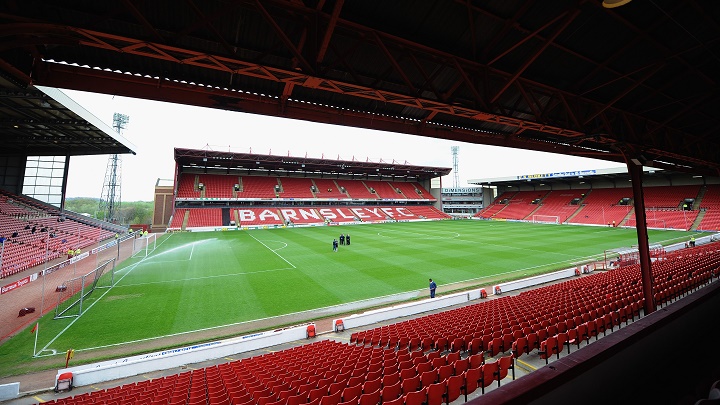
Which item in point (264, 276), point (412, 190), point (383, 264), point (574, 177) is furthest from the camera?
point (412, 190)

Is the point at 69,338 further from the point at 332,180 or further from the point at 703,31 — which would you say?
the point at 332,180

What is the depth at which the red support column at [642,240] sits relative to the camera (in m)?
7.87

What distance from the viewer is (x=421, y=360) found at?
555cm

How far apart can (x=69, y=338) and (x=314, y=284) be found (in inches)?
369

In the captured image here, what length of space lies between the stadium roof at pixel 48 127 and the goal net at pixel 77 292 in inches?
351

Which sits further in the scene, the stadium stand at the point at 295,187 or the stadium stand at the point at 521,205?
the stadium stand at the point at 521,205

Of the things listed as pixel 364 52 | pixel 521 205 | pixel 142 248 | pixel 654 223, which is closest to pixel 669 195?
pixel 654 223

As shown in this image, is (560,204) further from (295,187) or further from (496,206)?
(295,187)

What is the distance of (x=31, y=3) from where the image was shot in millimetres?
3865

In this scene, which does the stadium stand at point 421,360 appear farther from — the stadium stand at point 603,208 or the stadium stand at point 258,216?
the stadium stand at point 603,208

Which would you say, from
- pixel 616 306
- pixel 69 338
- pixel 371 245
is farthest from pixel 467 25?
pixel 371 245

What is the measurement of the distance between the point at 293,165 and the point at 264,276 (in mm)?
37200

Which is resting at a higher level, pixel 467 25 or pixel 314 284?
pixel 467 25

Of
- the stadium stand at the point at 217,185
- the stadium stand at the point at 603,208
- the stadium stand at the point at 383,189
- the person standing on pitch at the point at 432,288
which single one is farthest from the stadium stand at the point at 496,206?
the person standing on pitch at the point at 432,288
